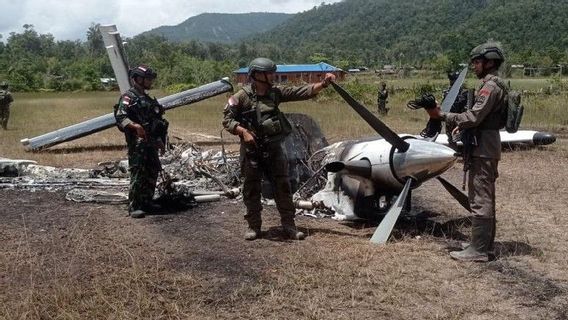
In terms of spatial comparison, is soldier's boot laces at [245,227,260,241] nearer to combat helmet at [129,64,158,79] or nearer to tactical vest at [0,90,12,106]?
combat helmet at [129,64,158,79]

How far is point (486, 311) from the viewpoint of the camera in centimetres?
460

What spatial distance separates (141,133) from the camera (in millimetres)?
7289

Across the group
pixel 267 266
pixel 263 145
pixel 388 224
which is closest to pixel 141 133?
pixel 263 145

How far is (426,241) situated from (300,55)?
549 ft

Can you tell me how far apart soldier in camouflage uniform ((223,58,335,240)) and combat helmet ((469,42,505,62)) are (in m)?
1.50

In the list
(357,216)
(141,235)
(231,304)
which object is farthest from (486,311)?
(141,235)

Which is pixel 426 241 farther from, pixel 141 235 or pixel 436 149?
pixel 141 235

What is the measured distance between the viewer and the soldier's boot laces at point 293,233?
6617 mm

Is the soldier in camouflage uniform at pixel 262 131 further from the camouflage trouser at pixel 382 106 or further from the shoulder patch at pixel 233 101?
the camouflage trouser at pixel 382 106

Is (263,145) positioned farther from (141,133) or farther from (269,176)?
(141,133)

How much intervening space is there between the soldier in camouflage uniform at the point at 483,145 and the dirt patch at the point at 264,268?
299 millimetres

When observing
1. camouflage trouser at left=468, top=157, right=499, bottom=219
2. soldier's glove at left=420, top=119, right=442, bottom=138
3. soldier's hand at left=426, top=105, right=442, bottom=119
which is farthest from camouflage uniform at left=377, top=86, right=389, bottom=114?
camouflage trouser at left=468, top=157, right=499, bottom=219

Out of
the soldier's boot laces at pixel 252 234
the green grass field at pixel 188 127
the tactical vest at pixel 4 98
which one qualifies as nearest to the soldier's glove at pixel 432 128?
the soldier's boot laces at pixel 252 234

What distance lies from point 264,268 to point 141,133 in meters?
2.75
